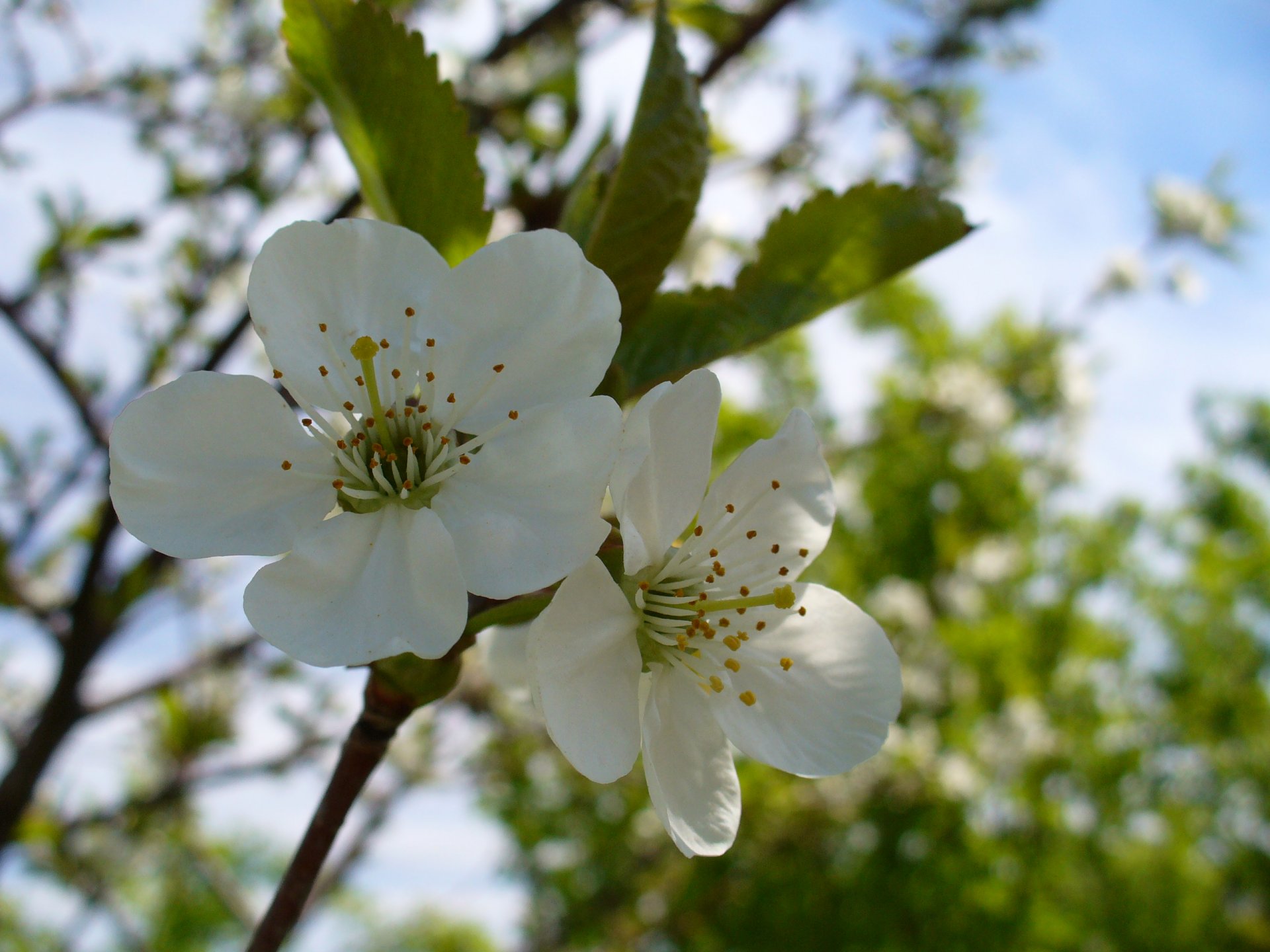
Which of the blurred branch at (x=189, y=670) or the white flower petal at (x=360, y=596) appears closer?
the white flower petal at (x=360, y=596)

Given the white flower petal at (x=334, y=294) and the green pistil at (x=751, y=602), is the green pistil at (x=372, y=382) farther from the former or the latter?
the green pistil at (x=751, y=602)

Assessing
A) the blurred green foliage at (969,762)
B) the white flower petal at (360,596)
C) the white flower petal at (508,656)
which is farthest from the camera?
the blurred green foliage at (969,762)

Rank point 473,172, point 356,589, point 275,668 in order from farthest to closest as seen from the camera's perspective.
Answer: point 275,668 < point 473,172 < point 356,589

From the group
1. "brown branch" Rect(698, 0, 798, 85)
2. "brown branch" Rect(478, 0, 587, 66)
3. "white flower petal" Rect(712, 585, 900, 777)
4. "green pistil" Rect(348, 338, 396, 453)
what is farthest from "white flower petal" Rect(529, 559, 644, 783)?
"brown branch" Rect(478, 0, 587, 66)

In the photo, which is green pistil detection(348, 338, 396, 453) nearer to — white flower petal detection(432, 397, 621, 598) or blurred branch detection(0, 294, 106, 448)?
white flower petal detection(432, 397, 621, 598)

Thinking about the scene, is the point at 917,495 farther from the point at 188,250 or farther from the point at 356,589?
the point at 356,589

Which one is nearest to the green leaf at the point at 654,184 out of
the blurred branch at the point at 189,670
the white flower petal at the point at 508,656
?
the white flower petal at the point at 508,656

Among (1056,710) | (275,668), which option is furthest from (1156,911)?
(275,668)
